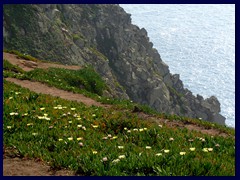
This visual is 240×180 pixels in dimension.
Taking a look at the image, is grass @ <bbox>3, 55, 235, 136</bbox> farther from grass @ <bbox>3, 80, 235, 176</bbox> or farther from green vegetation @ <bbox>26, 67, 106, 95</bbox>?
grass @ <bbox>3, 80, 235, 176</bbox>

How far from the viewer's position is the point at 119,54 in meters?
147

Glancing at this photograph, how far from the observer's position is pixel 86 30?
465 feet

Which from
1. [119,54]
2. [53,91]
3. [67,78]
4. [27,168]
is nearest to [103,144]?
[27,168]

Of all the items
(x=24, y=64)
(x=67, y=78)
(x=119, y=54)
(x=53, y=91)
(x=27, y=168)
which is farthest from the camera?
(x=119, y=54)

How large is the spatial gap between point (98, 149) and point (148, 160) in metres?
2.08

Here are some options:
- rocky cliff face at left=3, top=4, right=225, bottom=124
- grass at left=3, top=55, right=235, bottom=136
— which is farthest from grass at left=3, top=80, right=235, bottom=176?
rocky cliff face at left=3, top=4, right=225, bottom=124

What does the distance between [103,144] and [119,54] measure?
138 meters

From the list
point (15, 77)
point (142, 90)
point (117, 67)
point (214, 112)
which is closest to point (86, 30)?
point (117, 67)

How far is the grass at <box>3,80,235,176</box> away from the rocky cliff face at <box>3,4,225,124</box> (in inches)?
2870

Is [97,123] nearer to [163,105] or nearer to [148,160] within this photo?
[148,160]

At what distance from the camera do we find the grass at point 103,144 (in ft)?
27.0

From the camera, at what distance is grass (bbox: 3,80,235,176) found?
27.0 ft

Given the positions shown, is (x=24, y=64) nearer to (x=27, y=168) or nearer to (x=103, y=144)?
(x=103, y=144)

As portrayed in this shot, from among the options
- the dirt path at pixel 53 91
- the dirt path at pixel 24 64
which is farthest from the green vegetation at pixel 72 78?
the dirt path at pixel 24 64
